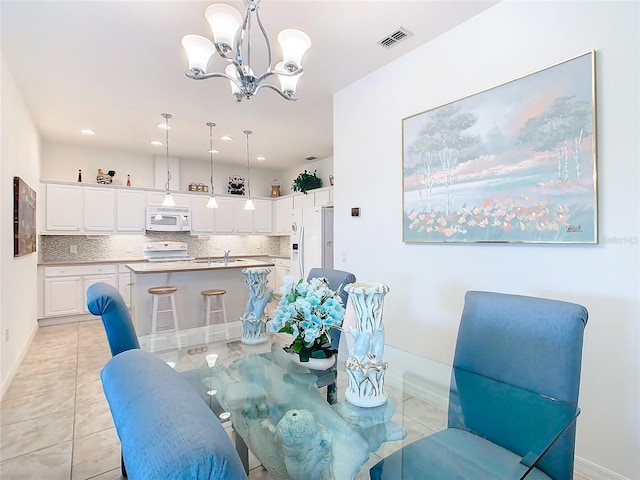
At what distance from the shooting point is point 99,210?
208 inches

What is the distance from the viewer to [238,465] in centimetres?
44

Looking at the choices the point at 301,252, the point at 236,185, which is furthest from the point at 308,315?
the point at 236,185

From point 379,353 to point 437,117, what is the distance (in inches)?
74.6

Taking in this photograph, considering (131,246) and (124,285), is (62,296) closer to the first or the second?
(124,285)

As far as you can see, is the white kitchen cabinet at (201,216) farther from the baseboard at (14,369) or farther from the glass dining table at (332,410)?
the glass dining table at (332,410)

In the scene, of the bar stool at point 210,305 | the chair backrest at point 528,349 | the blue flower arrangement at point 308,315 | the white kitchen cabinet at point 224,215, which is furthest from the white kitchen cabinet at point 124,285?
the chair backrest at point 528,349

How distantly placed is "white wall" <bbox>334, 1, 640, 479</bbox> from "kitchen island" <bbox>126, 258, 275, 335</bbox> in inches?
77.3

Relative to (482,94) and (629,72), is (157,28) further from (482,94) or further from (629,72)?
(629,72)

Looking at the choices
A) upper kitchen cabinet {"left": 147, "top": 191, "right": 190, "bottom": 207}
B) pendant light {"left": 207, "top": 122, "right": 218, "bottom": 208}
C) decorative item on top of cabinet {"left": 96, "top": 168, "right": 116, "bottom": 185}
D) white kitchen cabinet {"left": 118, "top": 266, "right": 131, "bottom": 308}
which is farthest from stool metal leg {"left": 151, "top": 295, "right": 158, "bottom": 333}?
decorative item on top of cabinet {"left": 96, "top": 168, "right": 116, "bottom": 185}

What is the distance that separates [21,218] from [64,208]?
2081 millimetres

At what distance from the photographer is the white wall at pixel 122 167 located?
527 cm

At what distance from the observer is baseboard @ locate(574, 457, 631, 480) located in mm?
1677

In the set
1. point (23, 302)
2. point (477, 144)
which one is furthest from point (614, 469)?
point (23, 302)

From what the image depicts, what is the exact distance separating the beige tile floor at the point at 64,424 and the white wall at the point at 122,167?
317 centimetres
